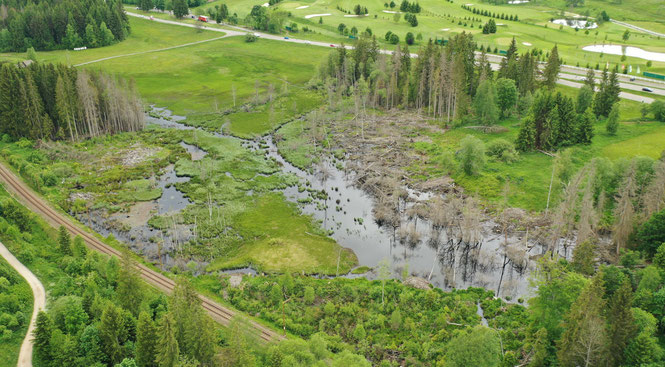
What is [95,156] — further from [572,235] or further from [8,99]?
[572,235]

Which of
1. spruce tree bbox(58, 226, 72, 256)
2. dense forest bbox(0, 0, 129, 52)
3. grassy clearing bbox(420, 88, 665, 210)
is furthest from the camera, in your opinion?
dense forest bbox(0, 0, 129, 52)

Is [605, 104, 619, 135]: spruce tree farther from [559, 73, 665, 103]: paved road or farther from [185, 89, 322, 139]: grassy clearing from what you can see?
[185, 89, 322, 139]: grassy clearing

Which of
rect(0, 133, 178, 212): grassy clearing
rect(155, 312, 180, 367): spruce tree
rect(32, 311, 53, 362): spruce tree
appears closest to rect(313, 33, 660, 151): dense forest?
rect(0, 133, 178, 212): grassy clearing

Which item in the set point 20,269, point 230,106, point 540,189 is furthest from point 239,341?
point 230,106

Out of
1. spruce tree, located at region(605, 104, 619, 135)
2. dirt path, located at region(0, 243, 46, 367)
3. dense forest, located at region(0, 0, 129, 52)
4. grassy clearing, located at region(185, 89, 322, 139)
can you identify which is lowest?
dirt path, located at region(0, 243, 46, 367)

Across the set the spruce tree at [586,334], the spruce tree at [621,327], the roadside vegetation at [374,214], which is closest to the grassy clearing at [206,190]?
the roadside vegetation at [374,214]

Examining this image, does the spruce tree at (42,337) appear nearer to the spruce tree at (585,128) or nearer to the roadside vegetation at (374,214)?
the roadside vegetation at (374,214)
